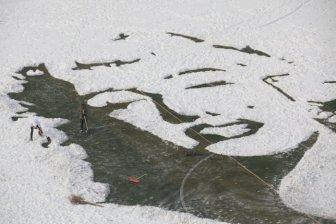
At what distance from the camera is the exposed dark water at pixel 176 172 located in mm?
23172

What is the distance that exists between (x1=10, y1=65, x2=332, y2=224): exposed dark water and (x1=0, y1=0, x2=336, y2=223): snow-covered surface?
0.66m

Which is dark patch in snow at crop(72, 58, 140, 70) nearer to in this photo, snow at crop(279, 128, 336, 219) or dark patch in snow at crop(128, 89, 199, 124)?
dark patch in snow at crop(128, 89, 199, 124)

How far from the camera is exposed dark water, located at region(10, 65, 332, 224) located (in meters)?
23.2

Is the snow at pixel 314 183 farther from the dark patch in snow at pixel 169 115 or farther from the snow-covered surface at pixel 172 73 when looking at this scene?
the dark patch in snow at pixel 169 115

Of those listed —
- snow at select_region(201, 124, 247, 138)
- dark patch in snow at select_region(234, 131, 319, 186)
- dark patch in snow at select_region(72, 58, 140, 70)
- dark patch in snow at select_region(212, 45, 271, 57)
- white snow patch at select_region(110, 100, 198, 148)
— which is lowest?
dark patch in snow at select_region(72, 58, 140, 70)

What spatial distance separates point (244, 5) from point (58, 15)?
17.2 metres

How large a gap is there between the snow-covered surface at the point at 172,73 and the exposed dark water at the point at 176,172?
658mm

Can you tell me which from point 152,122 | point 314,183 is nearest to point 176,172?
point 152,122

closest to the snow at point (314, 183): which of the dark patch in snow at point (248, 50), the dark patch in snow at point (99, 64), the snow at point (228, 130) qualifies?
the snow at point (228, 130)

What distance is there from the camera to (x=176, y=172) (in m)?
25.9

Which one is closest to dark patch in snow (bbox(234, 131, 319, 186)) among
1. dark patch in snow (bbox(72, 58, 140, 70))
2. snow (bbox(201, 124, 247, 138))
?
snow (bbox(201, 124, 247, 138))

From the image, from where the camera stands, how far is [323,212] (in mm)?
22641

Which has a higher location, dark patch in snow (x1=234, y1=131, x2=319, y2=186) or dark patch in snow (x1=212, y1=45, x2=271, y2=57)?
dark patch in snow (x1=212, y1=45, x2=271, y2=57)

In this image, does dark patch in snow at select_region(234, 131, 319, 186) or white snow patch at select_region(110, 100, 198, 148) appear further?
white snow patch at select_region(110, 100, 198, 148)
